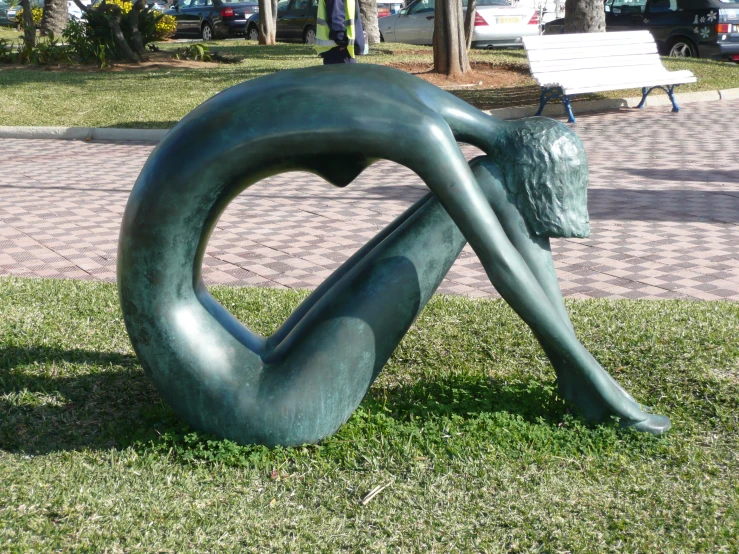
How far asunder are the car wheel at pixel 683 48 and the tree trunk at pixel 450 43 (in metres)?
5.97

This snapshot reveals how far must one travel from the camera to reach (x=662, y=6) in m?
18.3

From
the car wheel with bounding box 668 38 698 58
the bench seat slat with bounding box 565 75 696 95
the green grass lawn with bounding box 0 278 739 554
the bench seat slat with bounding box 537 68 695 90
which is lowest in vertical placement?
the green grass lawn with bounding box 0 278 739 554

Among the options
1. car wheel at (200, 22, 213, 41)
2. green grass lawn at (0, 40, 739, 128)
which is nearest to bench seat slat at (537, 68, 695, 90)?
green grass lawn at (0, 40, 739, 128)

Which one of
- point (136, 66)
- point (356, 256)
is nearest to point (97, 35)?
point (136, 66)

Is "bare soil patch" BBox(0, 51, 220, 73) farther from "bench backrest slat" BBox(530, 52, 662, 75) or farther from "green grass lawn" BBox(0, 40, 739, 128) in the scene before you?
"bench backrest slat" BBox(530, 52, 662, 75)

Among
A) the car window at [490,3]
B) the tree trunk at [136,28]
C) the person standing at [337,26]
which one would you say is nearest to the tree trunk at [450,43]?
the person standing at [337,26]

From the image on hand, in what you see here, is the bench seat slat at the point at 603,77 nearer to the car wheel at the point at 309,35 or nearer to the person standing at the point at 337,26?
the person standing at the point at 337,26

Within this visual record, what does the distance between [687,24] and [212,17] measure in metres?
15.6

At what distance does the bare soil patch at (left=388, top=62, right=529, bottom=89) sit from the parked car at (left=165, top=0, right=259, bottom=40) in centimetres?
1265

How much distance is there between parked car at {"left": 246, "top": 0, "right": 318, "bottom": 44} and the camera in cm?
2459

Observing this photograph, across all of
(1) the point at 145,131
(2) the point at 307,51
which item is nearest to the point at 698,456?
(1) the point at 145,131

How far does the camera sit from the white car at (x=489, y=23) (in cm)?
2256

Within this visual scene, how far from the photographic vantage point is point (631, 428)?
3.27 m

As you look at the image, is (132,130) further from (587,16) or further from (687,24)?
(687,24)
